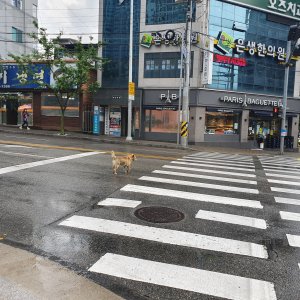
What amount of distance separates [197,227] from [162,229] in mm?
728

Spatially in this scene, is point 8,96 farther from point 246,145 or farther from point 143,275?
point 143,275

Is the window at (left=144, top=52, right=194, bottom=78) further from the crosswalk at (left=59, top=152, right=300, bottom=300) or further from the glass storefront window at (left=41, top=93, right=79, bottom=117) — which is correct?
the crosswalk at (left=59, top=152, right=300, bottom=300)

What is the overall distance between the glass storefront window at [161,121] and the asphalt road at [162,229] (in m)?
16.1

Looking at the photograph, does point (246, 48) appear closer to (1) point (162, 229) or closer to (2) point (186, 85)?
(2) point (186, 85)

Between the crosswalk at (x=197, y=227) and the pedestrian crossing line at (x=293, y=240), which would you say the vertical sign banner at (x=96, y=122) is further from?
the pedestrian crossing line at (x=293, y=240)

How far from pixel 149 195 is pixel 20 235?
149 inches

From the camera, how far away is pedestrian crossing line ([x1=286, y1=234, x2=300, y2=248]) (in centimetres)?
617

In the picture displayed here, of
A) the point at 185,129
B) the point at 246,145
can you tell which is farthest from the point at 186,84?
the point at 246,145

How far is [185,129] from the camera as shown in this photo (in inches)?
934

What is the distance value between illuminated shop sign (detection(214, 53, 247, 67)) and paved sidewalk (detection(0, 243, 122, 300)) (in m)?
24.3

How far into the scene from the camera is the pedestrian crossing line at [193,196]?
28.7 ft

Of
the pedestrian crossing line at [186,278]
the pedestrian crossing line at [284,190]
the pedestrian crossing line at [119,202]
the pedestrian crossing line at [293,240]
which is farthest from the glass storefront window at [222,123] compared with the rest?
the pedestrian crossing line at [186,278]

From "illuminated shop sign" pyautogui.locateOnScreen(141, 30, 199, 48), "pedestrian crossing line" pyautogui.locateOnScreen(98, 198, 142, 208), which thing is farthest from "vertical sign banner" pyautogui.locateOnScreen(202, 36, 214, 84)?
"pedestrian crossing line" pyautogui.locateOnScreen(98, 198, 142, 208)

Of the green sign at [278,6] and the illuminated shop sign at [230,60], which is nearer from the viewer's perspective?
the illuminated shop sign at [230,60]
